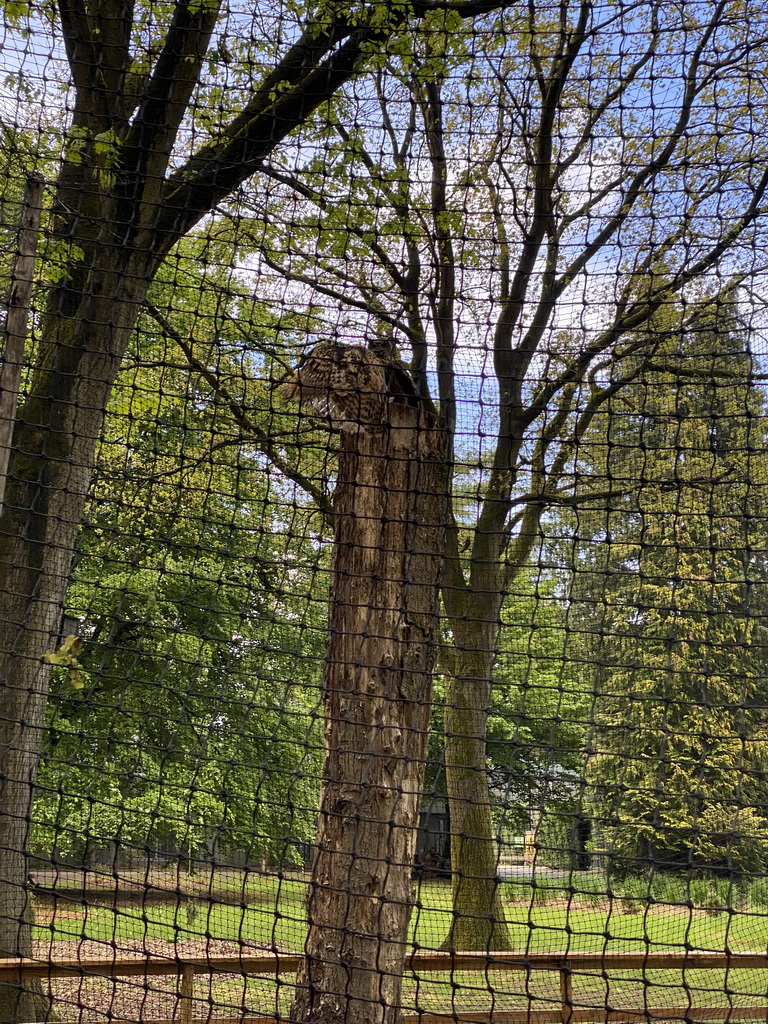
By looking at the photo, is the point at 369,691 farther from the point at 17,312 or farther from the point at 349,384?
the point at 17,312

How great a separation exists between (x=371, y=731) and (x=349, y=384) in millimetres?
907

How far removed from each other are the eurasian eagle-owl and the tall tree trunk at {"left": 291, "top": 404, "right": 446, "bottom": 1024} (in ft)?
0.16

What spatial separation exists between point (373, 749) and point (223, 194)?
2036 mm

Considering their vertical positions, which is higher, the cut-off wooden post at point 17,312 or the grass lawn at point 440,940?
the cut-off wooden post at point 17,312

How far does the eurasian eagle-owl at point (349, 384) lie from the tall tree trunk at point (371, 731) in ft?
0.16

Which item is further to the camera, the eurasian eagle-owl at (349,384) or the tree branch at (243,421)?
the tree branch at (243,421)

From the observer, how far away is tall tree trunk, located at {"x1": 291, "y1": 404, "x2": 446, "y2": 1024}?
217 cm

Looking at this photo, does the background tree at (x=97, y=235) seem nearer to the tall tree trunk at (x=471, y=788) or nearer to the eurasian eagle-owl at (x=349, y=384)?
the eurasian eagle-owl at (x=349, y=384)

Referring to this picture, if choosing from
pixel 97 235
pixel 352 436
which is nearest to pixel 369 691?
pixel 352 436

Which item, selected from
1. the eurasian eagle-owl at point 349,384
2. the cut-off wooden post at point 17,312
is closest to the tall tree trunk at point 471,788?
the eurasian eagle-owl at point 349,384

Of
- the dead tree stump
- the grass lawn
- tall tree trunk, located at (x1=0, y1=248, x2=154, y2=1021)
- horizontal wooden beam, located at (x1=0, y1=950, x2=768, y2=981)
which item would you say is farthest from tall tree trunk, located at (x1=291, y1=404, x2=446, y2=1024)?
the grass lawn

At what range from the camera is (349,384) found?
7.70ft

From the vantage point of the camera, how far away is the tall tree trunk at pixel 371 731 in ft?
7.13

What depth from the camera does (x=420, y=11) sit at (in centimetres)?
304
